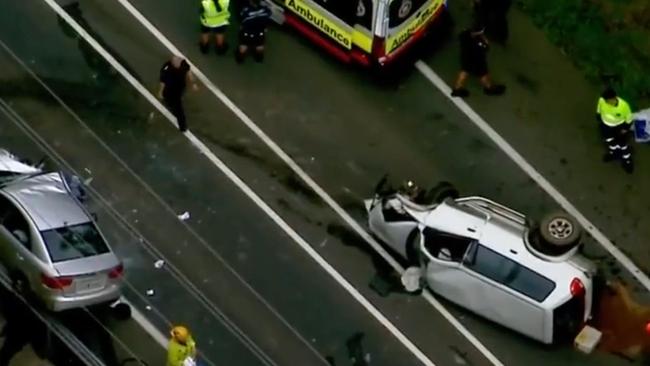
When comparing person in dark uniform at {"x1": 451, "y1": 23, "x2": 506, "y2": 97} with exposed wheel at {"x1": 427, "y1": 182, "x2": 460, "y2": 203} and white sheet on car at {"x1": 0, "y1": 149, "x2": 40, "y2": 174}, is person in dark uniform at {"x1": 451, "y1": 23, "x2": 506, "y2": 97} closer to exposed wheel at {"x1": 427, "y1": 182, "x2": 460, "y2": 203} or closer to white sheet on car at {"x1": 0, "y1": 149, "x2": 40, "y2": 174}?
exposed wheel at {"x1": 427, "y1": 182, "x2": 460, "y2": 203}

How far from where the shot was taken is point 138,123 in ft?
75.3

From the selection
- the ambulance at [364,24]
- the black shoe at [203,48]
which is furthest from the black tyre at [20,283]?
the ambulance at [364,24]

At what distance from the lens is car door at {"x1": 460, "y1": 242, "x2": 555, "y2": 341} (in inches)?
800

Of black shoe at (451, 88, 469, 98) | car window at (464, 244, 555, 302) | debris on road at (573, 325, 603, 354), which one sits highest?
black shoe at (451, 88, 469, 98)

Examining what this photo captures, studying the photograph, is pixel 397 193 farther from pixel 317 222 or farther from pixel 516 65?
pixel 516 65

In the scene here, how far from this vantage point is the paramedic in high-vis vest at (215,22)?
23.0 metres

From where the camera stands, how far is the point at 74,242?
65.4 feet

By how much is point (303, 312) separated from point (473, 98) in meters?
4.70

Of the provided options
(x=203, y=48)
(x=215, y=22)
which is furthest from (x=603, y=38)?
(x=203, y=48)

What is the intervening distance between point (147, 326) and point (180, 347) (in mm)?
1911

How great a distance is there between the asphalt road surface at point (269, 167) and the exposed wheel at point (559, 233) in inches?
61.0

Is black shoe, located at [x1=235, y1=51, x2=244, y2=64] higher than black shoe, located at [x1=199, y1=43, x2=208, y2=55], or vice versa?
black shoe, located at [x1=199, y1=43, x2=208, y2=55]

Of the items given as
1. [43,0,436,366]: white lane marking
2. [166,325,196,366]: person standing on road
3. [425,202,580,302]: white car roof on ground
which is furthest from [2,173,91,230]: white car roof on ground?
[425,202,580,302]: white car roof on ground

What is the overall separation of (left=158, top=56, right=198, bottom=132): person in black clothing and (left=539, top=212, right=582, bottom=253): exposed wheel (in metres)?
5.49
